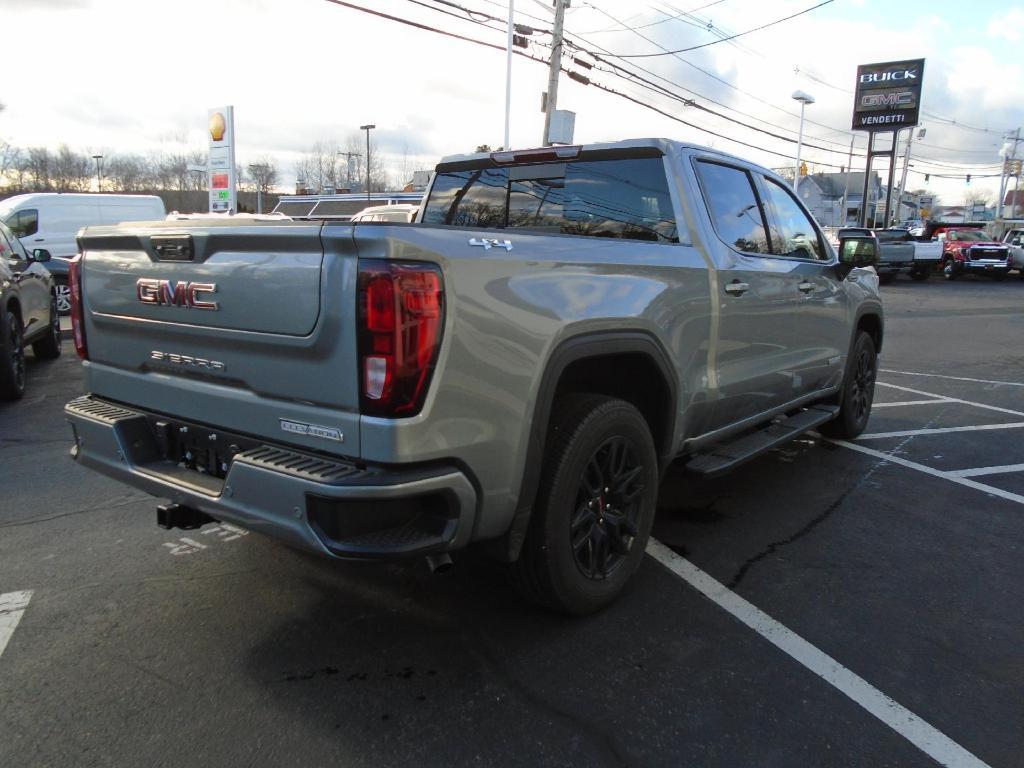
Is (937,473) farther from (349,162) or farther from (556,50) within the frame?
(349,162)

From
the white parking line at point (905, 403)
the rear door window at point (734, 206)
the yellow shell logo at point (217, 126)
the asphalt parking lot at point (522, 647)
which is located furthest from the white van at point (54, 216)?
the rear door window at point (734, 206)

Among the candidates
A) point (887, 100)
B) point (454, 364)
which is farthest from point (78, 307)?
point (887, 100)

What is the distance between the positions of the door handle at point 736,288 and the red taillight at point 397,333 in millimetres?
2044

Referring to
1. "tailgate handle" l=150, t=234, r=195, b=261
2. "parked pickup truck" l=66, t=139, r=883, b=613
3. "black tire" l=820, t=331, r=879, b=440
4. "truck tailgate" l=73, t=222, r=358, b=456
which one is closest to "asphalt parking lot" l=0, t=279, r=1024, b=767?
"parked pickup truck" l=66, t=139, r=883, b=613

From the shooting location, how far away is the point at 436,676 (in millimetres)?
2768

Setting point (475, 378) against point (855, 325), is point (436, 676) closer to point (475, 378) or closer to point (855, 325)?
point (475, 378)

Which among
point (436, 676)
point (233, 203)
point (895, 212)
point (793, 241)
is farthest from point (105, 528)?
point (895, 212)

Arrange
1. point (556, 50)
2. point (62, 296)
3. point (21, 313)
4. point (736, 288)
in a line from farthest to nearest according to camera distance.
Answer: point (556, 50), point (62, 296), point (21, 313), point (736, 288)

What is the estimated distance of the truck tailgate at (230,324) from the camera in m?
2.34

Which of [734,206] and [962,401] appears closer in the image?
[734,206]

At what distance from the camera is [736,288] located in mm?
3934

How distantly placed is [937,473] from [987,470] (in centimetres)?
43

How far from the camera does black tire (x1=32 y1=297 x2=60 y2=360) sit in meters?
9.33

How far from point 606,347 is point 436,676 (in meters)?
1.38
